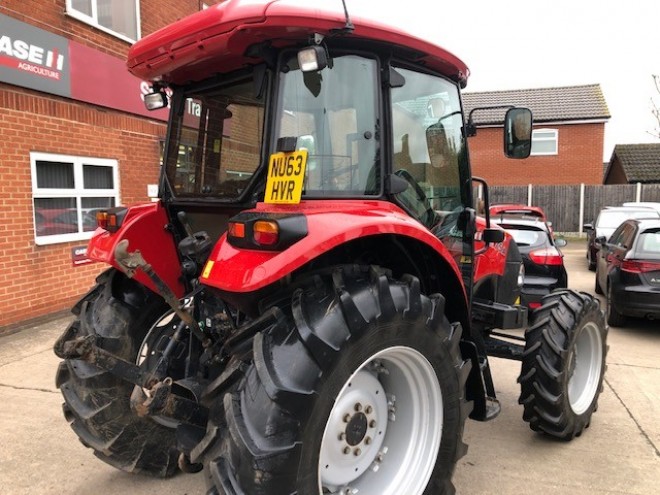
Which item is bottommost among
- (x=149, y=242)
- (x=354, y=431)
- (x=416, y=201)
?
(x=354, y=431)

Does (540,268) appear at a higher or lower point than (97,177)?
lower

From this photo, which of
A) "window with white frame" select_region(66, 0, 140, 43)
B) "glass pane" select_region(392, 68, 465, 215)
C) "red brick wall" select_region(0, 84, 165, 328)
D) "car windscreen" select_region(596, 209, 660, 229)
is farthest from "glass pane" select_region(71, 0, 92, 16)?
"car windscreen" select_region(596, 209, 660, 229)

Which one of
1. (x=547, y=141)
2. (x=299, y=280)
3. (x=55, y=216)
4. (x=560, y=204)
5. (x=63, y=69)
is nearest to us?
(x=299, y=280)

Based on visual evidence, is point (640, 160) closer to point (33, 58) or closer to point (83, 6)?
point (83, 6)

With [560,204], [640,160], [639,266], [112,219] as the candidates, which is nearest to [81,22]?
[112,219]

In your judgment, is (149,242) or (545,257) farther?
(545,257)

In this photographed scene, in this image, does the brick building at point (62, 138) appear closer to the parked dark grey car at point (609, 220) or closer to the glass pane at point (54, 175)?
the glass pane at point (54, 175)

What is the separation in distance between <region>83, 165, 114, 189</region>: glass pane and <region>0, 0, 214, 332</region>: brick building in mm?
14

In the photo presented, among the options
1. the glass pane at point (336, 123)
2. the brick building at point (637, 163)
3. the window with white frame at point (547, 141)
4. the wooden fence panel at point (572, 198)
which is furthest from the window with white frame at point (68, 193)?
the brick building at point (637, 163)

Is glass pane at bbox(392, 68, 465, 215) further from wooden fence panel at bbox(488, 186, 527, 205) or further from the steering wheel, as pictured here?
wooden fence panel at bbox(488, 186, 527, 205)

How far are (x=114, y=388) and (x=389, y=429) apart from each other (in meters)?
1.44

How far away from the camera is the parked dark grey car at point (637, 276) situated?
6.75 m

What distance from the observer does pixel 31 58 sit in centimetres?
623

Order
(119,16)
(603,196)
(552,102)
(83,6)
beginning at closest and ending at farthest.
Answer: (83,6), (119,16), (603,196), (552,102)
